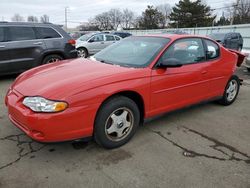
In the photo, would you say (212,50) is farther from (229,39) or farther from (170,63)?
(229,39)

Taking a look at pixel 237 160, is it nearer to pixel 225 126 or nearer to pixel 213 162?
pixel 213 162

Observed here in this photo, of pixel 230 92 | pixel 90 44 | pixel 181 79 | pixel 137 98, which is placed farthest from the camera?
pixel 90 44

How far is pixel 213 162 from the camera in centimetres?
314

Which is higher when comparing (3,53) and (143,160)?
(3,53)

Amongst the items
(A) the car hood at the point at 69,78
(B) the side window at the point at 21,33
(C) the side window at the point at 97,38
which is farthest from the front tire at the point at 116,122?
(C) the side window at the point at 97,38

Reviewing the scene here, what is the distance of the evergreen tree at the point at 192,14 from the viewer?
5275 cm

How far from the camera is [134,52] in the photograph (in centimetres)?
405

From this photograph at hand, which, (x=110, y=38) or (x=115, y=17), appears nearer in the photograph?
(x=110, y=38)

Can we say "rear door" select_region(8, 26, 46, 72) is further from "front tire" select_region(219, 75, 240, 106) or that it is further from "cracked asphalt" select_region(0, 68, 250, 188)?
"front tire" select_region(219, 75, 240, 106)

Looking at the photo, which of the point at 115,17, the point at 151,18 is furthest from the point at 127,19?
the point at 151,18

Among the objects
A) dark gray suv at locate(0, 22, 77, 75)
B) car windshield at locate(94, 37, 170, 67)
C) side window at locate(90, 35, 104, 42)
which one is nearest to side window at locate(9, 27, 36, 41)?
dark gray suv at locate(0, 22, 77, 75)

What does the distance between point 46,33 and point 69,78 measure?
5.14 meters

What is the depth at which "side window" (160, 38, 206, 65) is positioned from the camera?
3949 mm

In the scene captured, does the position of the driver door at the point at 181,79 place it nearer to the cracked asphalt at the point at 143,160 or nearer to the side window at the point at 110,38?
the cracked asphalt at the point at 143,160
